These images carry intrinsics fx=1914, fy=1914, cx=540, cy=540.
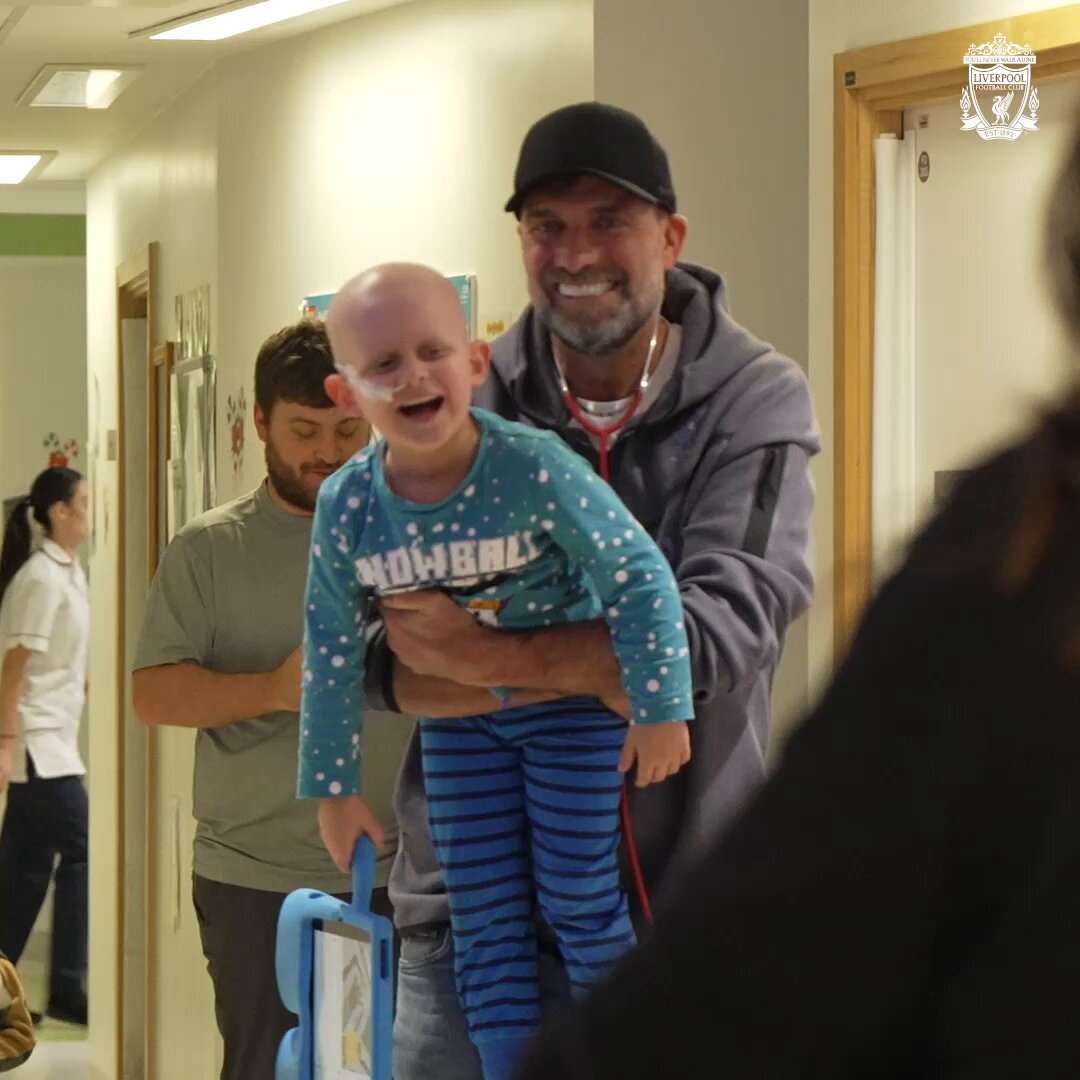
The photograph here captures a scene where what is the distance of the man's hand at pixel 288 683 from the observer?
2.83 m

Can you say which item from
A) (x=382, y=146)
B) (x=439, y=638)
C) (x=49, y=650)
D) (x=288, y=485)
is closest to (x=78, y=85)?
(x=382, y=146)

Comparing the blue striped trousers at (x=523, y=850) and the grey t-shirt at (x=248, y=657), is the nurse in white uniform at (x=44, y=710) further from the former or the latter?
the blue striped trousers at (x=523, y=850)

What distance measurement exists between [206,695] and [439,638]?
4.47 ft

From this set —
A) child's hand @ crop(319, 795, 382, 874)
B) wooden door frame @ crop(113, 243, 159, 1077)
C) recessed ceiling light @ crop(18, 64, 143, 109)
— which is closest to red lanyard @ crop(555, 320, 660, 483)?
child's hand @ crop(319, 795, 382, 874)

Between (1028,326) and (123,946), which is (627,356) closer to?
(1028,326)

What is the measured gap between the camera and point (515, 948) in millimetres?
1732

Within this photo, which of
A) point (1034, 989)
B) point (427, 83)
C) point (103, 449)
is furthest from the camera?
point (103, 449)

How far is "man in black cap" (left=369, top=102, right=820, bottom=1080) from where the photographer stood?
5.57 ft

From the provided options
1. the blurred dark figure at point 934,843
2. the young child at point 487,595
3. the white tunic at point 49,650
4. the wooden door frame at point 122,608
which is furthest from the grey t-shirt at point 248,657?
the white tunic at point 49,650

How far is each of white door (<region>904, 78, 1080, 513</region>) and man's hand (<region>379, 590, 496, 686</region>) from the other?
121 centimetres

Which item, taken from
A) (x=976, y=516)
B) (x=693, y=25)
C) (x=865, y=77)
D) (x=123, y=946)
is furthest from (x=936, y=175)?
(x=123, y=946)

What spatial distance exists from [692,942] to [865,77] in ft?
8.20

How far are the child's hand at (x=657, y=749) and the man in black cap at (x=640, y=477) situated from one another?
0.22 ft

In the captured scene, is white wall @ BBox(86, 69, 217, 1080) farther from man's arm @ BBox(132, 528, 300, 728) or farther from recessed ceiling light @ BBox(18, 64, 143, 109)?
man's arm @ BBox(132, 528, 300, 728)
